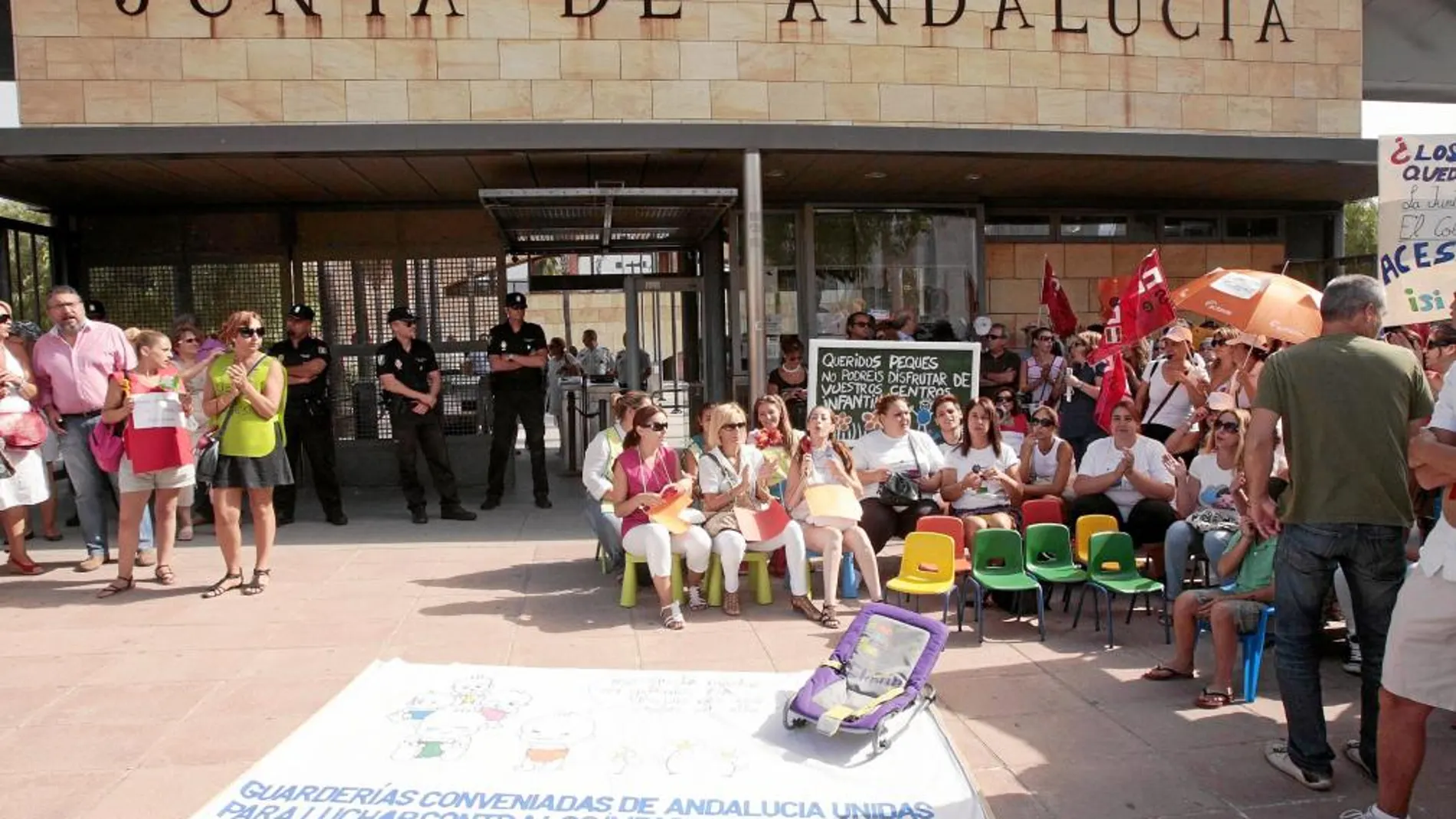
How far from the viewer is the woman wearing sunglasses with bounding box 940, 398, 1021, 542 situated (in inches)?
267

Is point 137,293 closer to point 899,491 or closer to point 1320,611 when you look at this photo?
point 899,491

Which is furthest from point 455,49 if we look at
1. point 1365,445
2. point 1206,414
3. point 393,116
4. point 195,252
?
point 1365,445

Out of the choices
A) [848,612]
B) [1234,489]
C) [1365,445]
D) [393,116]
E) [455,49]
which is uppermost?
[455,49]

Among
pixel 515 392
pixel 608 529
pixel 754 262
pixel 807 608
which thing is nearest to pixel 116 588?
pixel 608 529

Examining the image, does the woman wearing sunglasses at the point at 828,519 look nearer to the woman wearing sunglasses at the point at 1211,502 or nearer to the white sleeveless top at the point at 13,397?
the woman wearing sunglasses at the point at 1211,502

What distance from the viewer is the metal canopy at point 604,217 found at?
848 centimetres

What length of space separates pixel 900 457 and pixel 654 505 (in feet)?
5.79

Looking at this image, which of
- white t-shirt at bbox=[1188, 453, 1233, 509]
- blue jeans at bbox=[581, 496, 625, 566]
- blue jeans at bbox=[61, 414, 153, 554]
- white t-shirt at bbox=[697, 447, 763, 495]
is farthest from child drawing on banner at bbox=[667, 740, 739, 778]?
blue jeans at bbox=[61, 414, 153, 554]

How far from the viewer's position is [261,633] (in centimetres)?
592

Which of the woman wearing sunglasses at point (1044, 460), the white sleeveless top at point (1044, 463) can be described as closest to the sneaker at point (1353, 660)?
the woman wearing sunglasses at point (1044, 460)

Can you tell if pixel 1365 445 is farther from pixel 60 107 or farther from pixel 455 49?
pixel 60 107

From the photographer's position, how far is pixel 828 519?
6.22 m

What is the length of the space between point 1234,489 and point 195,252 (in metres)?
9.93

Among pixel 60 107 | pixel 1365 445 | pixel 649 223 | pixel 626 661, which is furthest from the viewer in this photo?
pixel 649 223
